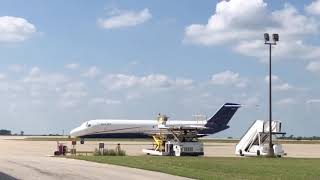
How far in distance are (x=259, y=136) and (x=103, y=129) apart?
4185 cm

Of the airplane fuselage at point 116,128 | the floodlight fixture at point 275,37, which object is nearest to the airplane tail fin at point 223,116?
the airplane fuselage at point 116,128

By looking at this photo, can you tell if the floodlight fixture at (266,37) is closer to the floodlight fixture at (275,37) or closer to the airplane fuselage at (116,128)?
the floodlight fixture at (275,37)

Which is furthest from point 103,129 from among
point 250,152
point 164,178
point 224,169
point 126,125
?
point 164,178

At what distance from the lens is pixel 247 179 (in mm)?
24484

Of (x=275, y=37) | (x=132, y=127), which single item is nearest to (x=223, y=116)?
(x=132, y=127)

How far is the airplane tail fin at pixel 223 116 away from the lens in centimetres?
8781

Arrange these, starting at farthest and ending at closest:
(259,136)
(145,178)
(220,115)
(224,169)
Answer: (220,115) → (259,136) → (224,169) → (145,178)

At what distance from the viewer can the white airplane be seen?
3494 inches

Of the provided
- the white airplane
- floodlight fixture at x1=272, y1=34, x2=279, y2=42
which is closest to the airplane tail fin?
the white airplane

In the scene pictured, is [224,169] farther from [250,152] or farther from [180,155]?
[250,152]

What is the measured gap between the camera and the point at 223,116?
293 feet

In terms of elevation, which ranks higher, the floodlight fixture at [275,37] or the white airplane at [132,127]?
the floodlight fixture at [275,37]

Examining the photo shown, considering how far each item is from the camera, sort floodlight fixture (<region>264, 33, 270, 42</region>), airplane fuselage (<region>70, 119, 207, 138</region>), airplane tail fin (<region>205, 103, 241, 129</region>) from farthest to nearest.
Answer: airplane fuselage (<region>70, 119, 207, 138</region>) < airplane tail fin (<region>205, 103, 241, 129</region>) < floodlight fixture (<region>264, 33, 270, 42</region>)

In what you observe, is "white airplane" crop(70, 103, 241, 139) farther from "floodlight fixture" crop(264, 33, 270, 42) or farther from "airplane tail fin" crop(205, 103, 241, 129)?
"floodlight fixture" crop(264, 33, 270, 42)
